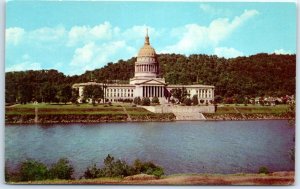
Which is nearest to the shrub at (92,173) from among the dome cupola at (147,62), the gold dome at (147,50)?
the dome cupola at (147,62)

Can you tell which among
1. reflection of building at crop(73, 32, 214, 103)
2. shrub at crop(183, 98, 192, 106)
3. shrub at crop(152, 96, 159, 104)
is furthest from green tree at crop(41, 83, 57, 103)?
shrub at crop(183, 98, 192, 106)

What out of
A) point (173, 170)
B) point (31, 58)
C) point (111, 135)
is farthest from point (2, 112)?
point (173, 170)

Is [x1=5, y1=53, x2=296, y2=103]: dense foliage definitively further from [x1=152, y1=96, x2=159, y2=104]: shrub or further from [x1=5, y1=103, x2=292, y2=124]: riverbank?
[x1=152, y1=96, x2=159, y2=104]: shrub

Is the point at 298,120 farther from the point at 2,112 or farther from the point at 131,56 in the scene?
the point at 2,112

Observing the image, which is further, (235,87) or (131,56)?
(235,87)

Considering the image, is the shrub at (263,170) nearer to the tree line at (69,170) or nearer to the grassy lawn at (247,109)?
the grassy lawn at (247,109)

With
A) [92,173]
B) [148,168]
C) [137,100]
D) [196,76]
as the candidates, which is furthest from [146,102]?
[92,173]
